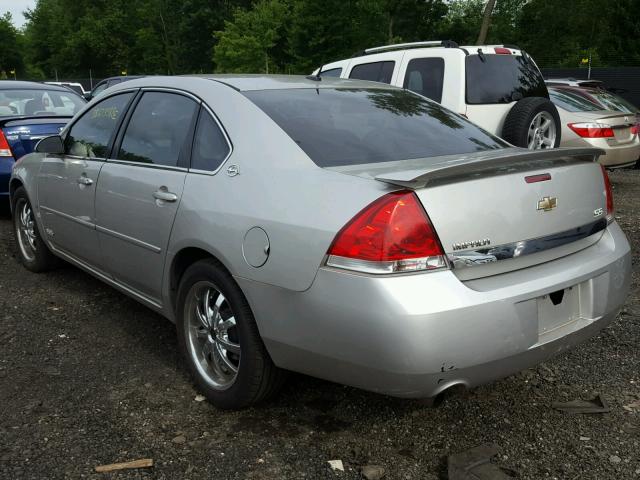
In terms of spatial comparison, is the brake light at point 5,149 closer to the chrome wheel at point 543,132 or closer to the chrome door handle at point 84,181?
the chrome door handle at point 84,181

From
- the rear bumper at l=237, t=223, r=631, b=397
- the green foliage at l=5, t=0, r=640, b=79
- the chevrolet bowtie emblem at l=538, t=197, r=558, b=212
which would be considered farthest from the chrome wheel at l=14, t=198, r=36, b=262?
the green foliage at l=5, t=0, r=640, b=79

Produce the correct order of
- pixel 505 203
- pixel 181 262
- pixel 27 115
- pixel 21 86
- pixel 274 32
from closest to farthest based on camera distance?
pixel 505 203 → pixel 181 262 → pixel 27 115 → pixel 21 86 → pixel 274 32

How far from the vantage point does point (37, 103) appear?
8195 mm

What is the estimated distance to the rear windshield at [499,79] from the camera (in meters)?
7.10

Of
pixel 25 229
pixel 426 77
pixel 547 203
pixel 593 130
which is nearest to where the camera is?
pixel 547 203

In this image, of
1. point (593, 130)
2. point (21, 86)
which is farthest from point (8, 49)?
point (593, 130)

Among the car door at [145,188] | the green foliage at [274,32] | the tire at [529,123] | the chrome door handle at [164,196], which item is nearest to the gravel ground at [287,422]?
the car door at [145,188]

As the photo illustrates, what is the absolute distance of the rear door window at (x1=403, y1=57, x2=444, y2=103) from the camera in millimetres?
7301

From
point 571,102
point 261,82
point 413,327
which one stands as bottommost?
A: point 413,327

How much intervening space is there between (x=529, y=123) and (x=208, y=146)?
4702 millimetres

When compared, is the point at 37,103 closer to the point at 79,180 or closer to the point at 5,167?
the point at 5,167

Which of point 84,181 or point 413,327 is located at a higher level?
point 84,181

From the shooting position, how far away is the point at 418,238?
2271 millimetres

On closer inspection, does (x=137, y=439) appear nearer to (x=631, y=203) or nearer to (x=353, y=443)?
(x=353, y=443)
